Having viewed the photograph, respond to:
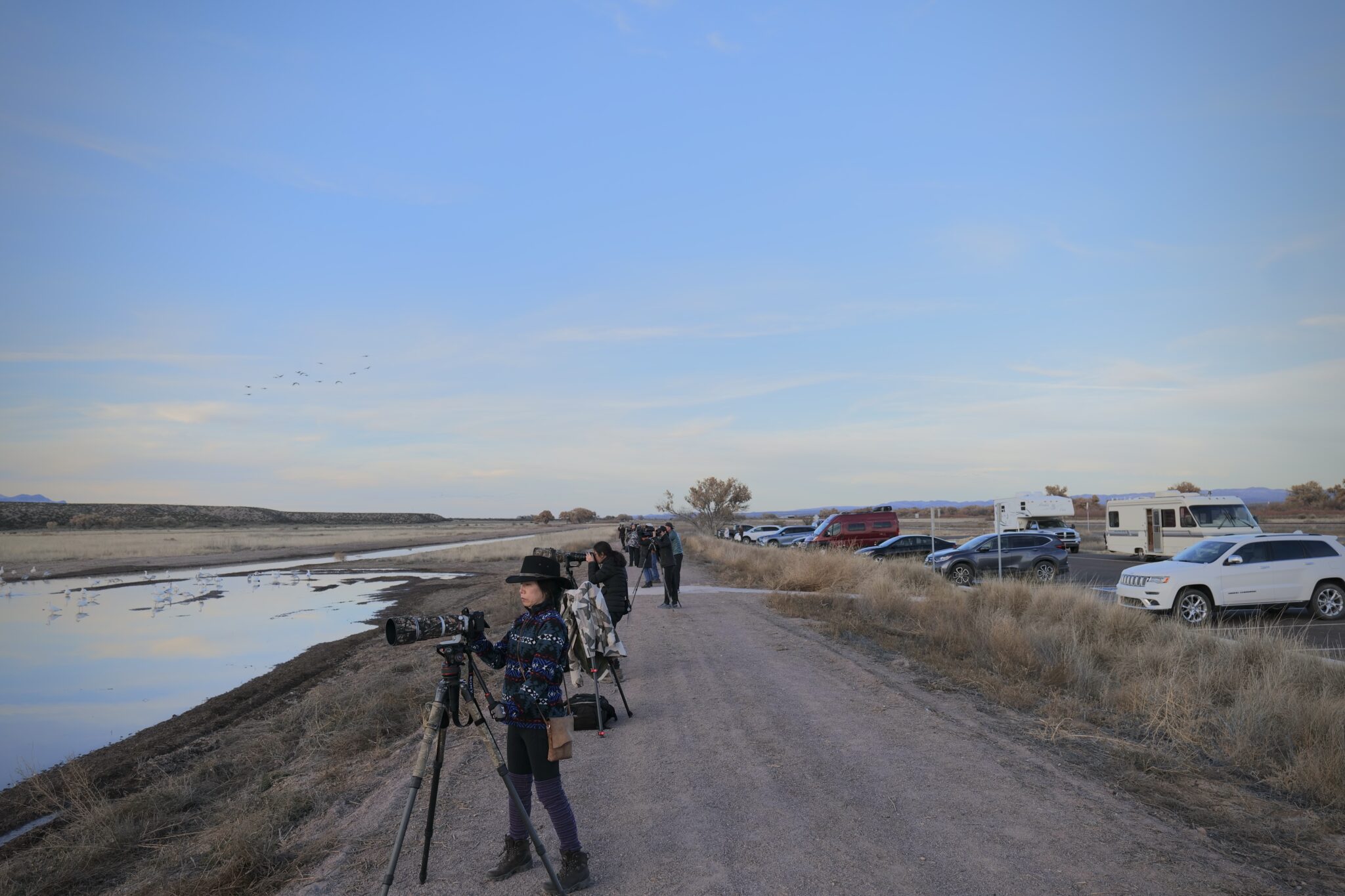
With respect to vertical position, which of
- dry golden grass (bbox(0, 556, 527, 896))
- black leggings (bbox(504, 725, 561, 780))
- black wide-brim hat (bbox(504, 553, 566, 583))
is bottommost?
dry golden grass (bbox(0, 556, 527, 896))

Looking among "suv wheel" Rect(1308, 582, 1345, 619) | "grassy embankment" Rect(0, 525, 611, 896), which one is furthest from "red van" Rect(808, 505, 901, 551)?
"grassy embankment" Rect(0, 525, 611, 896)

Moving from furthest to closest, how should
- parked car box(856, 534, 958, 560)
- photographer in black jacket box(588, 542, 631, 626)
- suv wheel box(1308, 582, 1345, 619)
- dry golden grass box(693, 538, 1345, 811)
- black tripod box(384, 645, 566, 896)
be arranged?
parked car box(856, 534, 958, 560) → suv wheel box(1308, 582, 1345, 619) → photographer in black jacket box(588, 542, 631, 626) → dry golden grass box(693, 538, 1345, 811) → black tripod box(384, 645, 566, 896)

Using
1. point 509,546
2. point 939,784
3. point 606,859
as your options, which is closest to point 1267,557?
point 939,784

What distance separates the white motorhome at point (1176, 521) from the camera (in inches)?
1023

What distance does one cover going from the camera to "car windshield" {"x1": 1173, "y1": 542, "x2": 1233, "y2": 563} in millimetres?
14438

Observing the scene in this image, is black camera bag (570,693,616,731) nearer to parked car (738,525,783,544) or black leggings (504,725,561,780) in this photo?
black leggings (504,725,561,780)

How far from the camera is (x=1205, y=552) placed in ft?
48.3

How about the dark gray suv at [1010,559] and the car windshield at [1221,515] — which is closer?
the dark gray suv at [1010,559]

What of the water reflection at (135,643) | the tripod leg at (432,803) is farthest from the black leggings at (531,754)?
the water reflection at (135,643)

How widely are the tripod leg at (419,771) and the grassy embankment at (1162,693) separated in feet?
16.3

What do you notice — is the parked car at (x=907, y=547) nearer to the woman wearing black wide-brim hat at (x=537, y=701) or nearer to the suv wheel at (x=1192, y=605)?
the suv wheel at (x=1192, y=605)

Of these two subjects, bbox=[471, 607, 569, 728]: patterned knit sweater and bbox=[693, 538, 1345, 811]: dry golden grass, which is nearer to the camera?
bbox=[471, 607, 569, 728]: patterned knit sweater

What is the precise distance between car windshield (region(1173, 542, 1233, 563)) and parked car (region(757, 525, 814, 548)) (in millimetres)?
25577

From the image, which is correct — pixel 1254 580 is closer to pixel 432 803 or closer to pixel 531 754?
pixel 531 754
